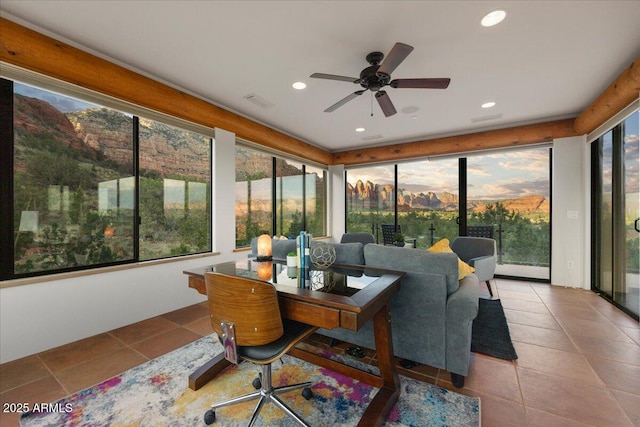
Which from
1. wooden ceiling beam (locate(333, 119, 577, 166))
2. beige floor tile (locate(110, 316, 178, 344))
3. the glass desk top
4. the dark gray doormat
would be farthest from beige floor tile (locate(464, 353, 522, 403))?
wooden ceiling beam (locate(333, 119, 577, 166))

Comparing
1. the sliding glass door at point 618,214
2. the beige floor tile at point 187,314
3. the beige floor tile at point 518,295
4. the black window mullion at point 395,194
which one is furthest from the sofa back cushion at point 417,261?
the black window mullion at point 395,194

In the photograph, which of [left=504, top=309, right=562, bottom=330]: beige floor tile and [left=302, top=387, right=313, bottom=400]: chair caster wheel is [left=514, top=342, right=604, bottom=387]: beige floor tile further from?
[left=302, top=387, right=313, bottom=400]: chair caster wheel

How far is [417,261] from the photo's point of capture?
1996 mm

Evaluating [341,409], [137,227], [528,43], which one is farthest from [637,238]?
[137,227]

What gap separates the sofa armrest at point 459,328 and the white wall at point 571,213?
12.3 feet

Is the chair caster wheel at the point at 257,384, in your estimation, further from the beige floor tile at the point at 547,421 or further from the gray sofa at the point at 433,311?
the beige floor tile at the point at 547,421

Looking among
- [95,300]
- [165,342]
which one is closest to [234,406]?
[165,342]

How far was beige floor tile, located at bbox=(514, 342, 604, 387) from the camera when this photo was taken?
6.54 ft

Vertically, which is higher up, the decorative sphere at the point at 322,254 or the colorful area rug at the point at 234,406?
the decorative sphere at the point at 322,254

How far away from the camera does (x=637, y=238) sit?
2.98 m

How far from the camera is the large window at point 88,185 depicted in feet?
7.45

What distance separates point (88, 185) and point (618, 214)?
630cm

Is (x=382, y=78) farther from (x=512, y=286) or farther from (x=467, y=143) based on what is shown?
(x=512, y=286)

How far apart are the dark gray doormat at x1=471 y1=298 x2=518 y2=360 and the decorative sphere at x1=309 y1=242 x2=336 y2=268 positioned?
1.59 m
